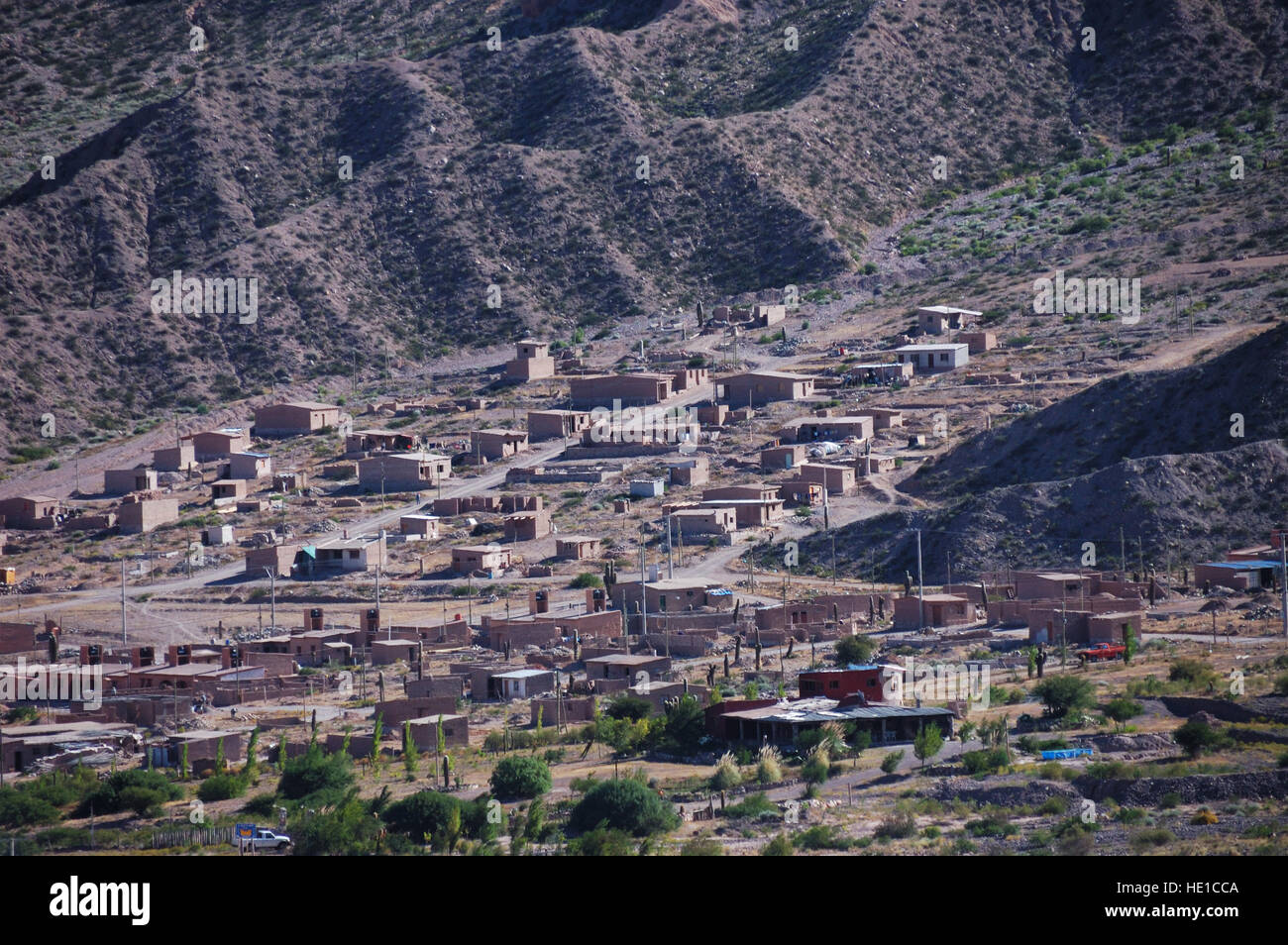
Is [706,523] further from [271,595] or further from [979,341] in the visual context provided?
[979,341]

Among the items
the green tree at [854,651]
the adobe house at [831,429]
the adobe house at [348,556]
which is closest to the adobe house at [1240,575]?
the green tree at [854,651]

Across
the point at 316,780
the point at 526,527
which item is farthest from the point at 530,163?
the point at 316,780

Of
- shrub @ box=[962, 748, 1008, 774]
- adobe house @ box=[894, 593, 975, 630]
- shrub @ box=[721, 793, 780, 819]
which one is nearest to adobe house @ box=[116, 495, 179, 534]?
adobe house @ box=[894, 593, 975, 630]

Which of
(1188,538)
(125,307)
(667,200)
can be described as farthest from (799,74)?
(1188,538)

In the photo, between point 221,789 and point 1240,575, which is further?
point 1240,575

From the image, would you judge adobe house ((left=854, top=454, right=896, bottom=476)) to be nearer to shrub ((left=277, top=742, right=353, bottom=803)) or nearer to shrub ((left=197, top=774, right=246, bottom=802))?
shrub ((left=277, top=742, right=353, bottom=803))

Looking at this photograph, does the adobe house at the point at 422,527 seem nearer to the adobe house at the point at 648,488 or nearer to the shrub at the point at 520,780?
the adobe house at the point at 648,488
